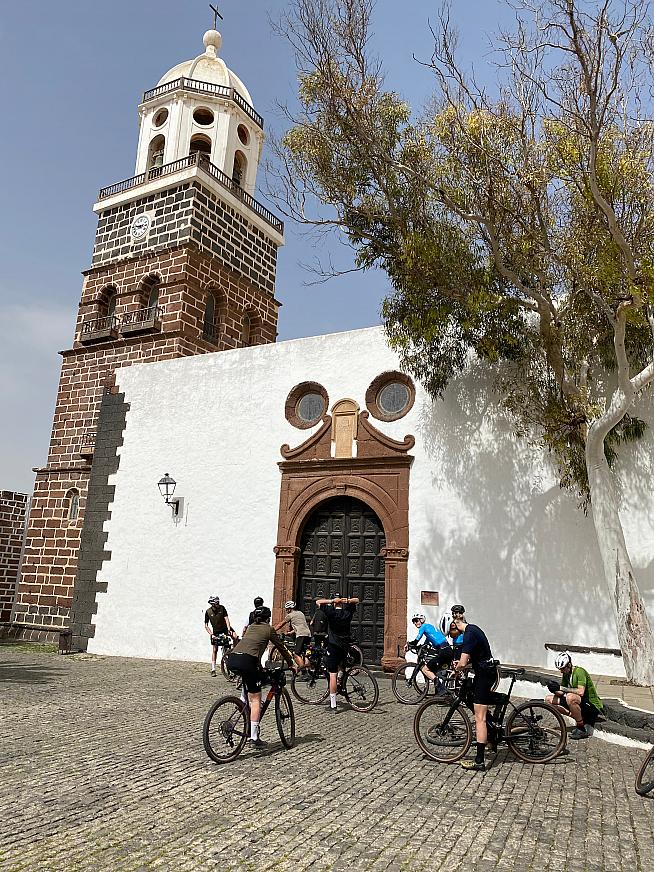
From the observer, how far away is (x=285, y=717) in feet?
20.9

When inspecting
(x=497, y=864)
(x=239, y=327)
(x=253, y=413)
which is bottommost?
(x=497, y=864)

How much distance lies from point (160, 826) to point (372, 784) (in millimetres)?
1764

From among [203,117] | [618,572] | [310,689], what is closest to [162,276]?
[203,117]

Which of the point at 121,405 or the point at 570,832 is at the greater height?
the point at 121,405

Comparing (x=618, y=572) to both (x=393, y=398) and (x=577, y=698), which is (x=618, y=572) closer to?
(x=577, y=698)

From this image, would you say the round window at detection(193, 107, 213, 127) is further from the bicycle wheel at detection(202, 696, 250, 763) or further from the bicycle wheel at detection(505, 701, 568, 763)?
the bicycle wheel at detection(505, 701, 568, 763)

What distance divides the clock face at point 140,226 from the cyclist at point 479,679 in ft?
52.8

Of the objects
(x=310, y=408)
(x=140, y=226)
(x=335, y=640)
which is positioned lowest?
(x=335, y=640)

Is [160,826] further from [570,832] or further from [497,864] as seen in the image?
[570,832]

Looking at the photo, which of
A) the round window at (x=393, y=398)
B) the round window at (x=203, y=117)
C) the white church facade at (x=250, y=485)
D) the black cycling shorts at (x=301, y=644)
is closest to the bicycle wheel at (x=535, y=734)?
the white church facade at (x=250, y=485)

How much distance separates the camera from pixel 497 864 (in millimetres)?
3748

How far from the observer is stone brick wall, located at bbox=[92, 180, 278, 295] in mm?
18172

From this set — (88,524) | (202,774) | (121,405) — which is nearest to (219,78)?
(121,405)

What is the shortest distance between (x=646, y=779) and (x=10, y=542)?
1745 cm
